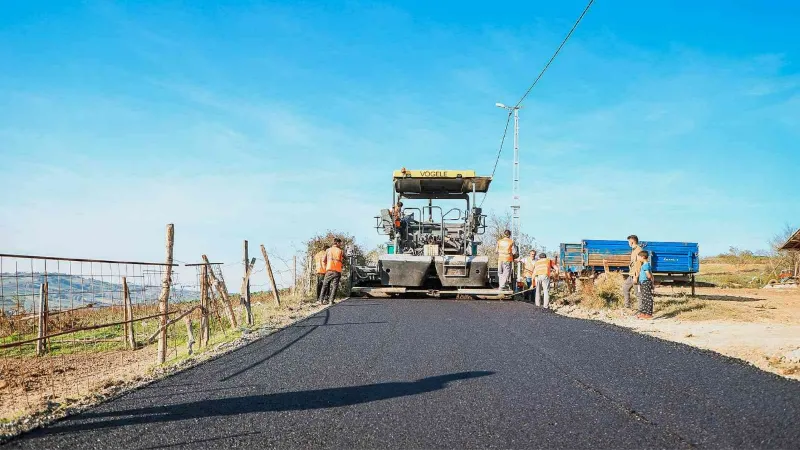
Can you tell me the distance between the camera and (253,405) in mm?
4973

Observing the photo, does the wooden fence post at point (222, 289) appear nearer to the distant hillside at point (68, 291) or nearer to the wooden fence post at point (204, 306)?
the wooden fence post at point (204, 306)

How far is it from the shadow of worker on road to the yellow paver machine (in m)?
10.7

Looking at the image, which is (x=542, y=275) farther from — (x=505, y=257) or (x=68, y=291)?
(x=68, y=291)

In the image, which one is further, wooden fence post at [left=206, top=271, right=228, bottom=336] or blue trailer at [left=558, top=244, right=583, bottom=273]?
blue trailer at [left=558, top=244, right=583, bottom=273]

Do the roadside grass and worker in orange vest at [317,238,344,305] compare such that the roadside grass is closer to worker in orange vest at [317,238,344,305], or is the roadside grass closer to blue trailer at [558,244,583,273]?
worker in orange vest at [317,238,344,305]

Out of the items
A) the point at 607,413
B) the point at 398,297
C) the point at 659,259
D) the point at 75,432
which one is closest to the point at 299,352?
the point at 75,432

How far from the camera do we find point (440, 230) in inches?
706

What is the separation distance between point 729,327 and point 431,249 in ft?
25.0

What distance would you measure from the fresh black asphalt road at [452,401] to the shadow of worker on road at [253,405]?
0.05 feet

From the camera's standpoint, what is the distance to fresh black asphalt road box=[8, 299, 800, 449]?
4.10 m

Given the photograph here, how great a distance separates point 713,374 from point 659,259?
54.6 ft

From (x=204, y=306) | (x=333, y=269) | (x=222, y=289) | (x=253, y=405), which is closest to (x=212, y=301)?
(x=222, y=289)

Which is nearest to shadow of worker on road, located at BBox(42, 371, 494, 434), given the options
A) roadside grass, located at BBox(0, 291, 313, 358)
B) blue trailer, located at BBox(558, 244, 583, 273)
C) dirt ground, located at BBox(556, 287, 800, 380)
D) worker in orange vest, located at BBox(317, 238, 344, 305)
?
dirt ground, located at BBox(556, 287, 800, 380)

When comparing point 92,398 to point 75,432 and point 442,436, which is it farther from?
point 442,436
